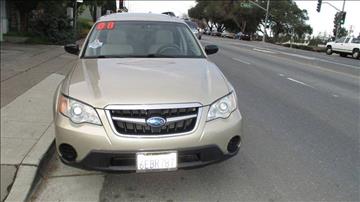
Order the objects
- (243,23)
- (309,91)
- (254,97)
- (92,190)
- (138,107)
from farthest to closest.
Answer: (243,23)
(309,91)
(254,97)
(92,190)
(138,107)

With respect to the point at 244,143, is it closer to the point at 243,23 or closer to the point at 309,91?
the point at 309,91

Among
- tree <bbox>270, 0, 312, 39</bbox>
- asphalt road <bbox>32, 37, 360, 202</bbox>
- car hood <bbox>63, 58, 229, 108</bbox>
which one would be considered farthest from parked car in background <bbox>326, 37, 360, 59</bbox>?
tree <bbox>270, 0, 312, 39</bbox>

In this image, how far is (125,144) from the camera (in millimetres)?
3639

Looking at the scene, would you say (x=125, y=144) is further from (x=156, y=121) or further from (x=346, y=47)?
(x=346, y=47)

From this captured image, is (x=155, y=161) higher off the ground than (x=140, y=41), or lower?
lower

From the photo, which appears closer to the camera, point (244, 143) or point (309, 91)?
point (244, 143)

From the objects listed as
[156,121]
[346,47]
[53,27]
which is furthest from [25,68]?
[346,47]

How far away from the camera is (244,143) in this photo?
19.0 ft

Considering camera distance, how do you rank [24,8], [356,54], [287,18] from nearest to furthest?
[24,8], [356,54], [287,18]

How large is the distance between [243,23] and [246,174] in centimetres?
8242

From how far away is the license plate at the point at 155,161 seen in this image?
146 inches

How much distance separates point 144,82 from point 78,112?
2.28ft

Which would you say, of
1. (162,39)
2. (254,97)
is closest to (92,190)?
(162,39)

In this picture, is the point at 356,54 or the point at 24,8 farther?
the point at 356,54
